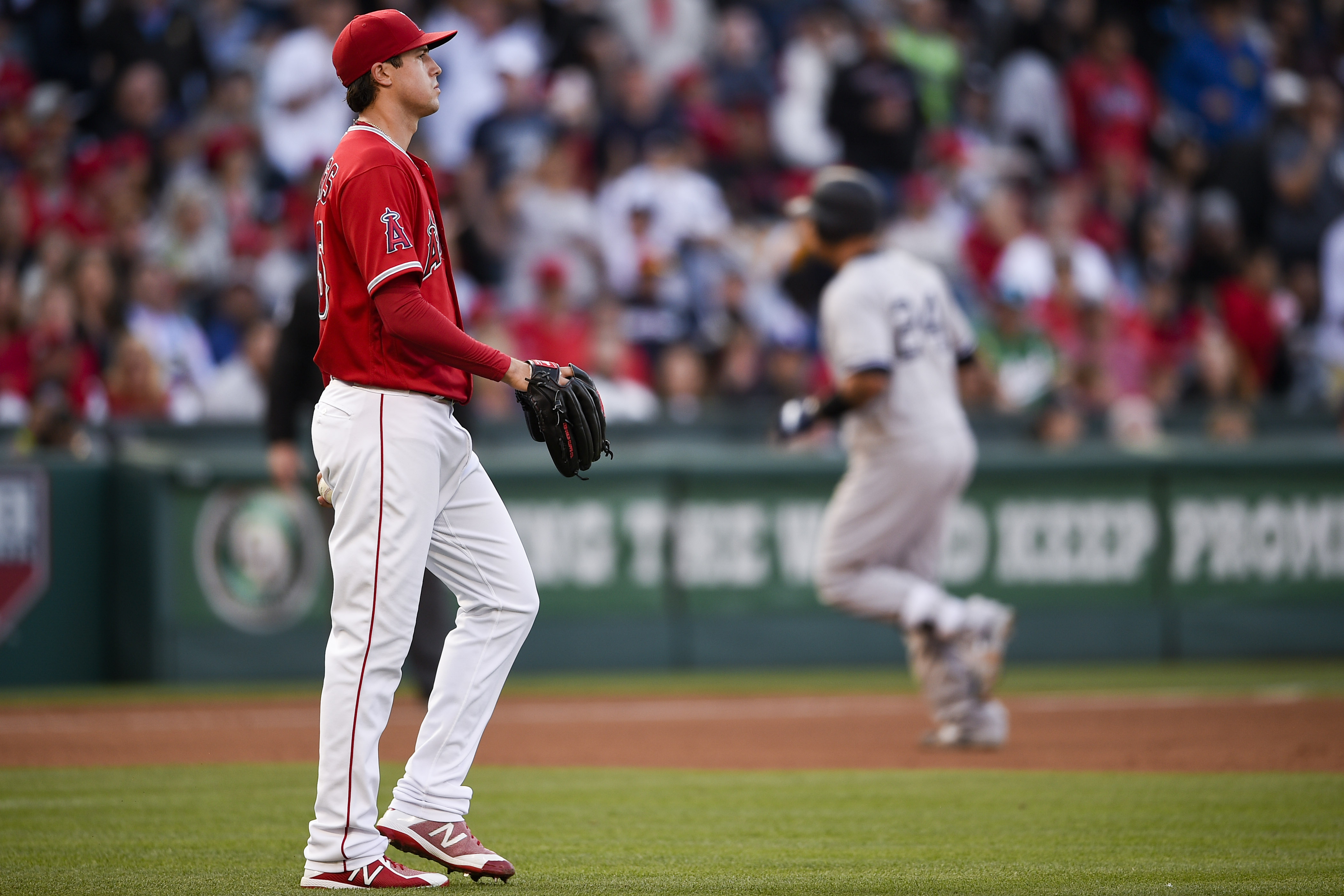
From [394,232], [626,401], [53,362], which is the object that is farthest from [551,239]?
[394,232]

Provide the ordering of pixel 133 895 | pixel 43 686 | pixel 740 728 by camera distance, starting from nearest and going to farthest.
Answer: pixel 133 895, pixel 740 728, pixel 43 686

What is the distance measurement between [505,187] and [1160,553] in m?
6.19

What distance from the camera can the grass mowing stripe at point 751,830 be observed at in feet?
14.6

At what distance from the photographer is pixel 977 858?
4777 millimetres

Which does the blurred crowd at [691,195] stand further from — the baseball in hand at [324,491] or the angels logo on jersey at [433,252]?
the angels logo on jersey at [433,252]

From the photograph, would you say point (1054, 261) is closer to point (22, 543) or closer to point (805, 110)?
point (805, 110)

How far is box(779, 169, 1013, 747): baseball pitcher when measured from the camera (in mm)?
7301

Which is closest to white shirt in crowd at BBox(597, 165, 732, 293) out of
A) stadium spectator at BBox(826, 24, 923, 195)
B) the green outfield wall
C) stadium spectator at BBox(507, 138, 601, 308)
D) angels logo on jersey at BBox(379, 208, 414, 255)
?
stadium spectator at BBox(507, 138, 601, 308)

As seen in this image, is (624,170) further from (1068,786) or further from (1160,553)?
(1068,786)

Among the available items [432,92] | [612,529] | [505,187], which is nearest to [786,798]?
[432,92]

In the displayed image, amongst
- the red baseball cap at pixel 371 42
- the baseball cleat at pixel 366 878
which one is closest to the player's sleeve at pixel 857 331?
the red baseball cap at pixel 371 42

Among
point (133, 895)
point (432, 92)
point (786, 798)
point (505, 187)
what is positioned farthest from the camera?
point (505, 187)

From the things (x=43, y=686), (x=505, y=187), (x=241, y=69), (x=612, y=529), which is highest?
(x=241, y=69)

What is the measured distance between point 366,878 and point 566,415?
1.27 metres
